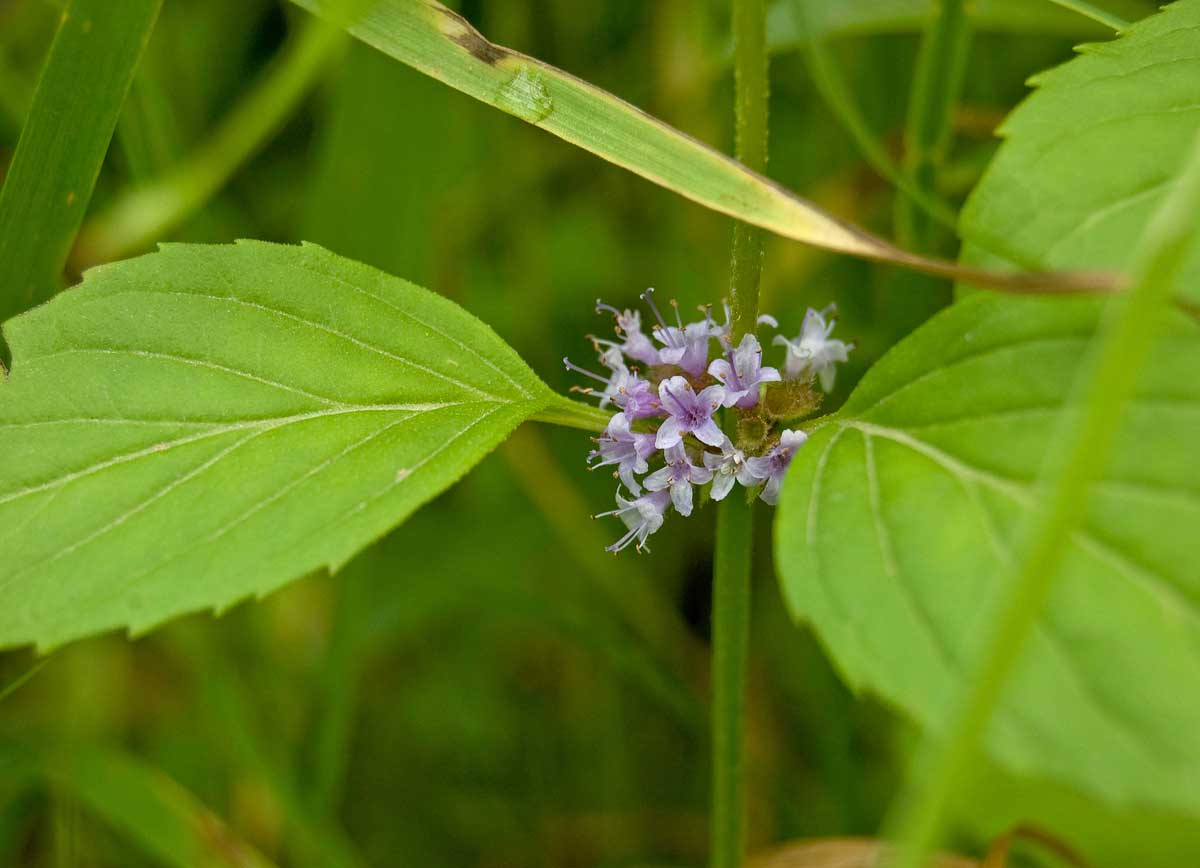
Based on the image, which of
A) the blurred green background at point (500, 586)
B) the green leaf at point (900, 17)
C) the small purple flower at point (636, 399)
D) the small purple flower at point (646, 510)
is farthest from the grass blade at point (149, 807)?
the green leaf at point (900, 17)

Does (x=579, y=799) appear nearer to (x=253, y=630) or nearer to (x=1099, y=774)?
(x=253, y=630)

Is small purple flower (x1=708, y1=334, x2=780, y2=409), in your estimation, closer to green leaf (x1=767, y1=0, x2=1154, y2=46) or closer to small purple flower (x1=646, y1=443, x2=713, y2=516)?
small purple flower (x1=646, y1=443, x2=713, y2=516)

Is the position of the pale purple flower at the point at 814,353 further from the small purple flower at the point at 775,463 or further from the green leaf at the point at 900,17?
the green leaf at the point at 900,17

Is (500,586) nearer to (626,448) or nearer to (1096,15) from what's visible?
(626,448)

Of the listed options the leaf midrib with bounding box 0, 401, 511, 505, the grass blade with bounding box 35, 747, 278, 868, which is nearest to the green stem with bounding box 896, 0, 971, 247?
the leaf midrib with bounding box 0, 401, 511, 505

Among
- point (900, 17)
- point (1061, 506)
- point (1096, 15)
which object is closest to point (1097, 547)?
point (1061, 506)
